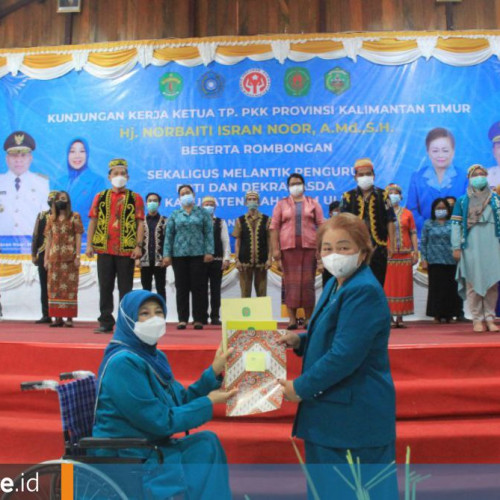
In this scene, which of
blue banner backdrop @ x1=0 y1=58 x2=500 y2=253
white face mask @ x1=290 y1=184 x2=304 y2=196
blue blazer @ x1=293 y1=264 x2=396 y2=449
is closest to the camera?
blue blazer @ x1=293 y1=264 x2=396 y2=449

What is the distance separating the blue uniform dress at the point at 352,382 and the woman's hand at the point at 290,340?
92 millimetres

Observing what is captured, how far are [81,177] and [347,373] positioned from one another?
601cm

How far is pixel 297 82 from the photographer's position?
23.0 feet

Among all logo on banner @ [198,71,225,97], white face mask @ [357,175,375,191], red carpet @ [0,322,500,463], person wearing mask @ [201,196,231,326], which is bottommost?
red carpet @ [0,322,500,463]

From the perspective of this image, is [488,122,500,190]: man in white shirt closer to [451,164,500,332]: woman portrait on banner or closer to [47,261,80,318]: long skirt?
[451,164,500,332]: woman portrait on banner

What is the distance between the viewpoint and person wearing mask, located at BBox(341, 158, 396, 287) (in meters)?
4.36

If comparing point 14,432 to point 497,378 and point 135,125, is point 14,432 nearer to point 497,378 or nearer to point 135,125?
point 497,378

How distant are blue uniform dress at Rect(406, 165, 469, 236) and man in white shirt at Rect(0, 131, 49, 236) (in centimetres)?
404

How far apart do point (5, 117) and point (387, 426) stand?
6.75 metres

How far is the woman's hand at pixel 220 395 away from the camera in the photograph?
185 centimetres

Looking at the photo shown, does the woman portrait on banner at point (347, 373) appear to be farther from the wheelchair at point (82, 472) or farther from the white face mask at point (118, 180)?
the white face mask at point (118, 180)

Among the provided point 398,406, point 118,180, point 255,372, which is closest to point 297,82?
point 118,180

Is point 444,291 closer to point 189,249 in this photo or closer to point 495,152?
point 495,152

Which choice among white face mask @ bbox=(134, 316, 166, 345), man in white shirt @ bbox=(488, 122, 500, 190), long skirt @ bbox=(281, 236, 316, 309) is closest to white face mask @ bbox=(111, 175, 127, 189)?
long skirt @ bbox=(281, 236, 316, 309)
